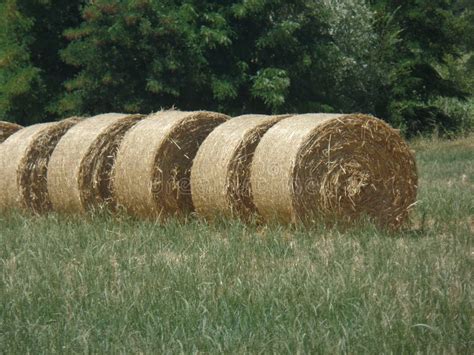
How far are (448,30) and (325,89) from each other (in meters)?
5.07

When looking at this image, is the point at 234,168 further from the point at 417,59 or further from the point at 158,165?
the point at 417,59

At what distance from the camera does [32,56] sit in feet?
81.8

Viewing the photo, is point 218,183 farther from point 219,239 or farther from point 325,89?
point 325,89

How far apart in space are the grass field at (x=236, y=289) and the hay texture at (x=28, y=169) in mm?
2456

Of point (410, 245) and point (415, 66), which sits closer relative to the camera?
point (410, 245)

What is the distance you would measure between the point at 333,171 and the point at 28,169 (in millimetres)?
4066

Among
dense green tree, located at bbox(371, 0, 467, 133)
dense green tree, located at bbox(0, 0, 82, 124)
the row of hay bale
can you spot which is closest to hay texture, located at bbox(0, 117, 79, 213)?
the row of hay bale

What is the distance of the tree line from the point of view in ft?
73.3

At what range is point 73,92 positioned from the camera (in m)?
23.5

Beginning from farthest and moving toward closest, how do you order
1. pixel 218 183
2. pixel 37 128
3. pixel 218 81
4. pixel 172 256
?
1. pixel 218 81
2. pixel 37 128
3. pixel 218 183
4. pixel 172 256

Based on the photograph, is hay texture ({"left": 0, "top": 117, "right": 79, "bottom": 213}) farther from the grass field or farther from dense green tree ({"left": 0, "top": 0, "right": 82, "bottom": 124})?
dense green tree ({"left": 0, "top": 0, "right": 82, "bottom": 124})

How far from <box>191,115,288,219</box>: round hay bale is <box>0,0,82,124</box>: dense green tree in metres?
14.4

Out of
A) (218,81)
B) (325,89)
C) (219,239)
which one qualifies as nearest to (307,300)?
(219,239)

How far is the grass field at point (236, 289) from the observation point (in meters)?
5.22
